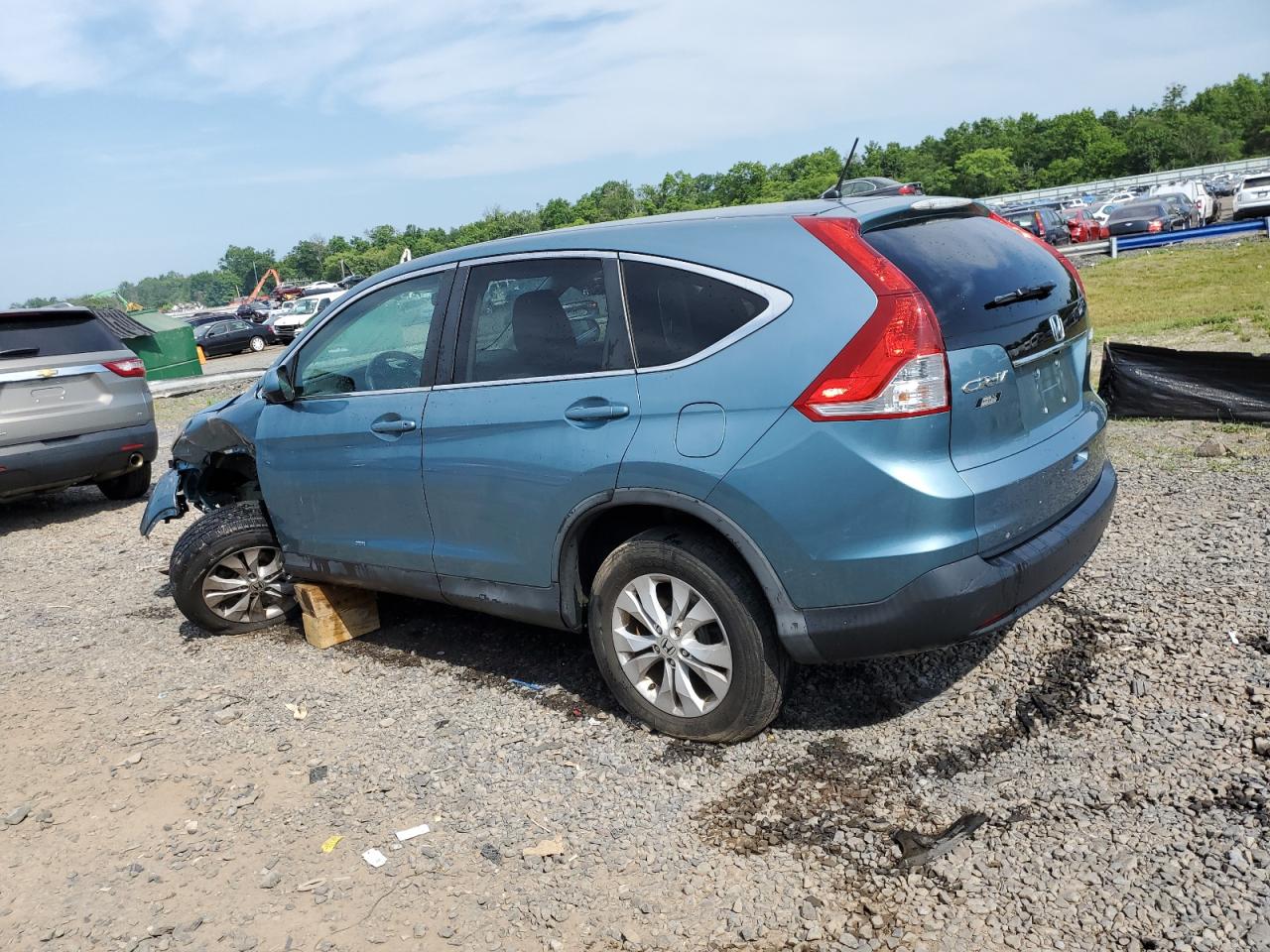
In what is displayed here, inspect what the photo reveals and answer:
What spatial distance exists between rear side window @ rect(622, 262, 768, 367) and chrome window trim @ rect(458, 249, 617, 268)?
0.15m

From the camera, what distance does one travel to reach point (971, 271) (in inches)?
136

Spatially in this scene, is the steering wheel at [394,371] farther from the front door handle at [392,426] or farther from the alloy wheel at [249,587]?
the alloy wheel at [249,587]

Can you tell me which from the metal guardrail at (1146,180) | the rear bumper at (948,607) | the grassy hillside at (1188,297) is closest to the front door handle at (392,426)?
the rear bumper at (948,607)

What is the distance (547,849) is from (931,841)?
1185mm

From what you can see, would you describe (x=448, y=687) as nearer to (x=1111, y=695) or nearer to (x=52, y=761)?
(x=52, y=761)

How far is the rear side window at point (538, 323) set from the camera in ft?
12.4

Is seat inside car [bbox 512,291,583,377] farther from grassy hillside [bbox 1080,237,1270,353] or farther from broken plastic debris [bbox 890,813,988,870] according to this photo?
grassy hillside [bbox 1080,237,1270,353]

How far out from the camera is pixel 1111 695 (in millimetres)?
3764

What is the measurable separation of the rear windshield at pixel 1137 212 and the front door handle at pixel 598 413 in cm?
3158

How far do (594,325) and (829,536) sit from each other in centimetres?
120

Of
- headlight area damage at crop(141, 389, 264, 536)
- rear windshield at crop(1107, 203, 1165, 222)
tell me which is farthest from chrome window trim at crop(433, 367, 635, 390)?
rear windshield at crop(1107, 203, 1165, 222)

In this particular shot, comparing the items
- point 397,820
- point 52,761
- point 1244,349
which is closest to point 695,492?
point 397,820

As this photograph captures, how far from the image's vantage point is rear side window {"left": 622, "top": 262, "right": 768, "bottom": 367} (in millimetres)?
3428

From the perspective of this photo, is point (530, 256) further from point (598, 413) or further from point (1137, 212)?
point (1137, 212)
